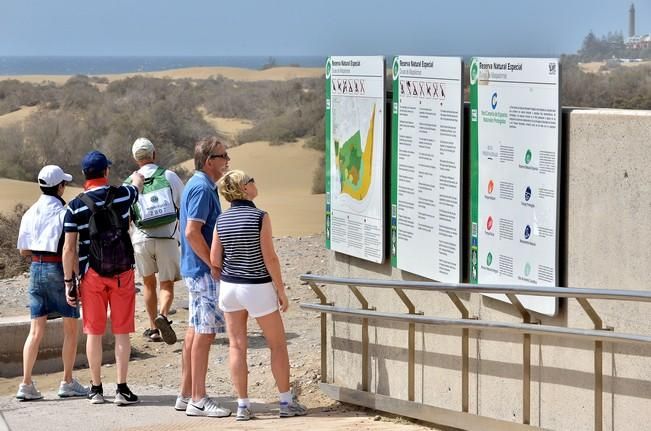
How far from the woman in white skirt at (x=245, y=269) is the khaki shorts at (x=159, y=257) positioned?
111 inches

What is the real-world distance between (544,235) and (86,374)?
4.96m

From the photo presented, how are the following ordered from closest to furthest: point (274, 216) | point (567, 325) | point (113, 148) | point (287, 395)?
point (567, 325) < point (287, 395) < point (274, 216) < point (113, 148)

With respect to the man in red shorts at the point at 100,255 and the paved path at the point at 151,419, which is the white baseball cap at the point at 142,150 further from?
the paved path at the point at 151,419

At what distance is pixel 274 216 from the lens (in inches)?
1057

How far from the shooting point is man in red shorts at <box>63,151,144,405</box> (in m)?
8.73

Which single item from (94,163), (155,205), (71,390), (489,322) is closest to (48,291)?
(71,390)

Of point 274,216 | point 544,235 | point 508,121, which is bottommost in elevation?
point 274,216

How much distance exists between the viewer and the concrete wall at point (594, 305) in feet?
22.5

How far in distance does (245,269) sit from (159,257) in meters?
3.09

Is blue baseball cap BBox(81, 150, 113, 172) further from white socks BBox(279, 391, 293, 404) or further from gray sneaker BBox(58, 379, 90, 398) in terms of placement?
white socks BBox(279, 391, 293, 404)

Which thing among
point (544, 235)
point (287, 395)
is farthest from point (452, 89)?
point (287, 395)

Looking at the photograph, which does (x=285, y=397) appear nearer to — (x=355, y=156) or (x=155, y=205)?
(x=355, y=156)

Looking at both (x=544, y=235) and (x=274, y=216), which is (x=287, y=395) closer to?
(x=544, y=235)

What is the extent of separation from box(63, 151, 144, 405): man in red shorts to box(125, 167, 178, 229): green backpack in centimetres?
183
